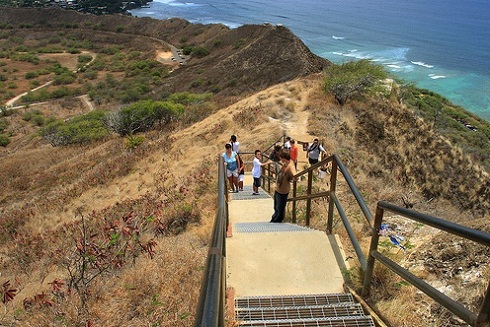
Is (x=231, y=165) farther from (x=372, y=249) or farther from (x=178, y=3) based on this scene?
(x=178, y=3)

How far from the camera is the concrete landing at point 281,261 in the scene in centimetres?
419

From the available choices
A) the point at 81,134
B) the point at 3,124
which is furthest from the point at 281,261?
the point at 3,124

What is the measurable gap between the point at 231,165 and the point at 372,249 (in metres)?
5.86

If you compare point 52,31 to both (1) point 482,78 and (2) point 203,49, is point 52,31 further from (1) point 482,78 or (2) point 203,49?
(1) point 482,78

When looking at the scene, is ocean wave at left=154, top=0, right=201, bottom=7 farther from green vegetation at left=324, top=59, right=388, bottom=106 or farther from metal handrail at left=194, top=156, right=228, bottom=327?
metal handrail at left=194, top=156, right=228, bottom=327

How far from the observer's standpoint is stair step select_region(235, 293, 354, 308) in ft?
12.7

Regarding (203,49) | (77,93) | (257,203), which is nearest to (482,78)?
(203,49)

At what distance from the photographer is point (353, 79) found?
734 inches

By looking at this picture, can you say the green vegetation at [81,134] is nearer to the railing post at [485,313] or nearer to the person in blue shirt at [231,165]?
the person in blue shirt at [231,165]

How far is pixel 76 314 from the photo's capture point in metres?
4.74

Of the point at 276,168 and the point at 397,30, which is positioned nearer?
the point at 276,168

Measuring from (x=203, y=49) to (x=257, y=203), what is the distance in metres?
58.4

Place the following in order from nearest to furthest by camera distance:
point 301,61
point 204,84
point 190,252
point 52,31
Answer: point 190,252 → point 301,61 → point 204,84 → point 52,31

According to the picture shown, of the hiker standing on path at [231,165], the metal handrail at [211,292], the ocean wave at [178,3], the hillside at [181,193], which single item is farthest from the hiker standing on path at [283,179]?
the ocean wave at [178,3]
